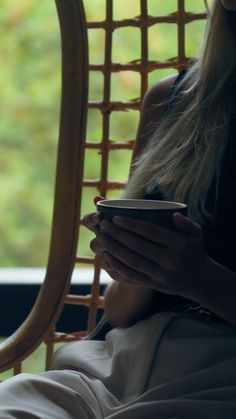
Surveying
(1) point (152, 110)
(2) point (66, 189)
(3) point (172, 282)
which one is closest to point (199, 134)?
(1) point (152, 110)

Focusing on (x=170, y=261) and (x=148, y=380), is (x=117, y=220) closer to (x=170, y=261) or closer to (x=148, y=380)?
(x=170, y=261)

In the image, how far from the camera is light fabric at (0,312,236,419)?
0.84 meters

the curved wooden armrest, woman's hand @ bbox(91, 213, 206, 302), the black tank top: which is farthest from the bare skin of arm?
the curved wooden armrest

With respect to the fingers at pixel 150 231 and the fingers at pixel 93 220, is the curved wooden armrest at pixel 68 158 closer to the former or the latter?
the fingers at pixel 93 220

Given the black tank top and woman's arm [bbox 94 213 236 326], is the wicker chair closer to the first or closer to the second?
the black tank top

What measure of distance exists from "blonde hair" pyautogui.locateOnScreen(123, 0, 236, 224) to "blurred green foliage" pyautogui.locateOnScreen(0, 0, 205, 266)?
95 cm

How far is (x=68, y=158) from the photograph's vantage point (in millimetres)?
1195

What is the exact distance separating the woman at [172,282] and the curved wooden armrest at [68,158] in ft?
0.31

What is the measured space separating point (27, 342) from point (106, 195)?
0.25m

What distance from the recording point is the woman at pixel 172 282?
83 centimetres

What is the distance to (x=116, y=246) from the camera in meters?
0.83

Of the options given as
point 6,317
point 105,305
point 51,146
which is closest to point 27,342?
point 105,305

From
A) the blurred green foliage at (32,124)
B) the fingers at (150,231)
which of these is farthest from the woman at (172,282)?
the blurred green foliage at (32,124)

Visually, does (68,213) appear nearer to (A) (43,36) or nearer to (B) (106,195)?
(B) (106,195)
